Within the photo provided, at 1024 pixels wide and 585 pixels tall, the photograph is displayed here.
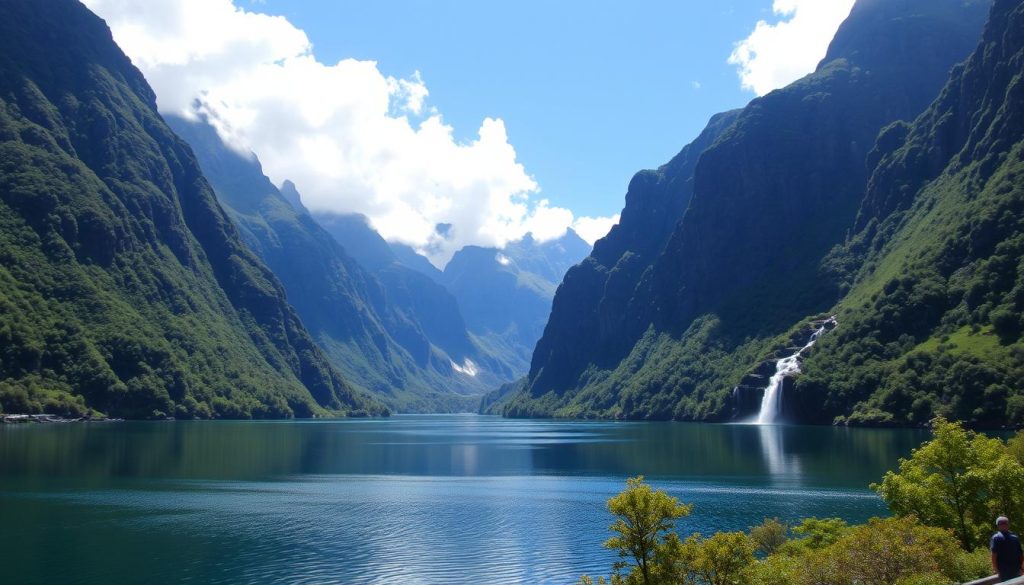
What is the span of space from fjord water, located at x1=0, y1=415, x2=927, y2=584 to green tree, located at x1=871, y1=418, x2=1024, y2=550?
20236 millimetres

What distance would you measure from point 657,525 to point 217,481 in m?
81.7

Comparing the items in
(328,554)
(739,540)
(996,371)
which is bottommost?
(328,554)

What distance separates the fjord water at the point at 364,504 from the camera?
185 ft

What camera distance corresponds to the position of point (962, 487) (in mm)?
45031

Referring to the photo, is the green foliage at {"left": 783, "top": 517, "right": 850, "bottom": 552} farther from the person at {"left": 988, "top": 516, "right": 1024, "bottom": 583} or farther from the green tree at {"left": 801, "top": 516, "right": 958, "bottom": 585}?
the person at {"left": 988, "top": 516, "right": 1024, "bottom": 583}

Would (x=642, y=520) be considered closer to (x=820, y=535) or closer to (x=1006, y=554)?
(x=1006, y=554)

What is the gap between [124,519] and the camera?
7169 centimetres

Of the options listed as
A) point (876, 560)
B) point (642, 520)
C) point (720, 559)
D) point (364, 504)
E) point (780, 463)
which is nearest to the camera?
point (642, 520)

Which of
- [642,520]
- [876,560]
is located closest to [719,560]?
[642,520]

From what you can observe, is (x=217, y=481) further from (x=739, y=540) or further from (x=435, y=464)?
(x=739, y=540)

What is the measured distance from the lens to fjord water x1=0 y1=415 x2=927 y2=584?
5634 cm

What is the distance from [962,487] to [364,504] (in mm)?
56912

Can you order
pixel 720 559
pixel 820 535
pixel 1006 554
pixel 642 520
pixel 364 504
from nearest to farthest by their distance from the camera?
pixel 1006 554 → pixel 642 520 → pixel 720 559 → pixel 820 535 → pixel 364 504

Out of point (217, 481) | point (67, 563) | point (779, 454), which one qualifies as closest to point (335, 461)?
point (217, 481)
